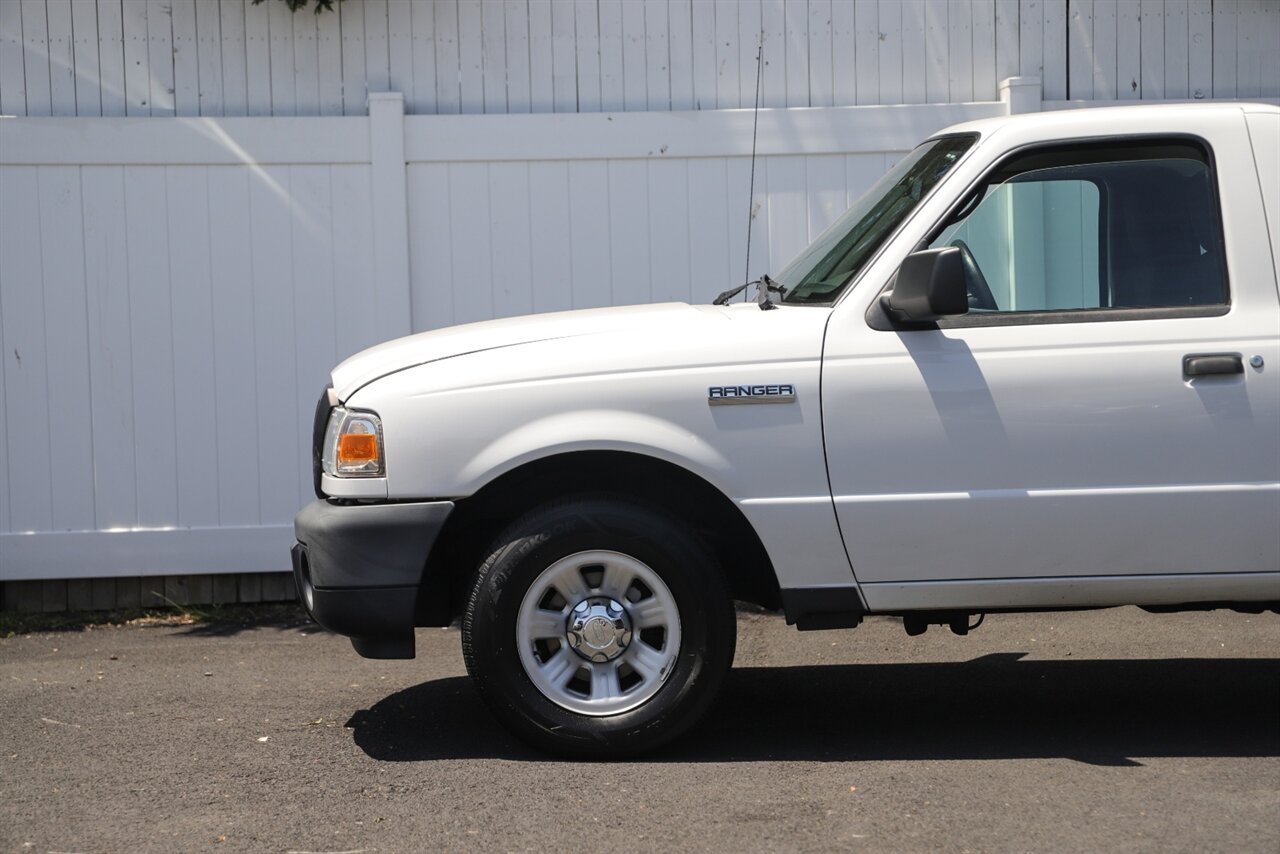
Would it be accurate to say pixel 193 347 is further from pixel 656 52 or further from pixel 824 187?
pixel 824 187

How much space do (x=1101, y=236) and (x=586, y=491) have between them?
1847 millimetres

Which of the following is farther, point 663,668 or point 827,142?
point 827,142

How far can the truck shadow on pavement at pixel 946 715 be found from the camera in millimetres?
4992

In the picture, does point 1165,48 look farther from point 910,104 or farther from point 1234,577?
point 1234,577

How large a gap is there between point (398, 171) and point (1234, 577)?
4.44 m

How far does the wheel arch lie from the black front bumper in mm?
119

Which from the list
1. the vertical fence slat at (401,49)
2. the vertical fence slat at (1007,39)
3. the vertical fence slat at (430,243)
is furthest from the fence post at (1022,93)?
the vertical fence slat at (401,49)

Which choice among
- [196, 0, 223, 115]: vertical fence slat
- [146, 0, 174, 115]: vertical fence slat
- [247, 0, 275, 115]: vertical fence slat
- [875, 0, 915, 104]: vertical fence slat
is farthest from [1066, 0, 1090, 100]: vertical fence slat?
[146, 0, 174, 115]: vertical fence slat

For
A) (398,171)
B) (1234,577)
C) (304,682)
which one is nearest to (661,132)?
(398,171)

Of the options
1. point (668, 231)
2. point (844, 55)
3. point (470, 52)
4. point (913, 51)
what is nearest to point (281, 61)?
point (470, 52)

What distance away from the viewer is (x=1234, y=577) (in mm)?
4809

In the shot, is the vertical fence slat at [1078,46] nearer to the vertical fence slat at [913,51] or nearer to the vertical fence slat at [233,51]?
the vertical fence slat at [913,51]

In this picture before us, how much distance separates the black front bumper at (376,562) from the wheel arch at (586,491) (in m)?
0.12

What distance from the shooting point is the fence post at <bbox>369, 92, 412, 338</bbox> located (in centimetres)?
757
